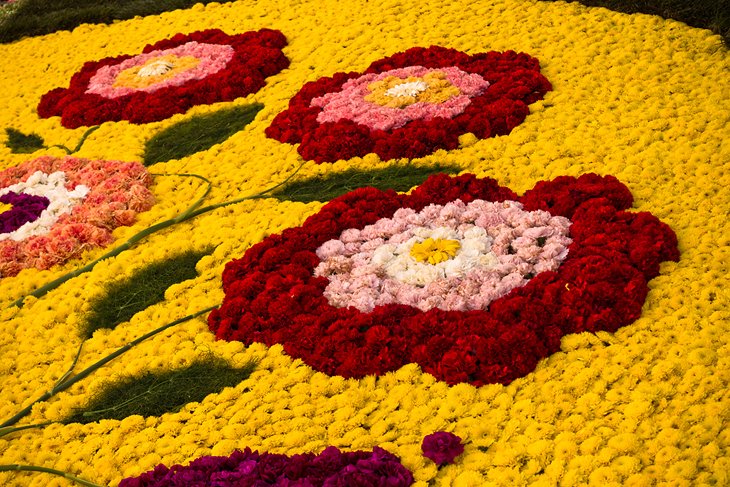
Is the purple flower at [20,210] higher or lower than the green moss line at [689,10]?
lower

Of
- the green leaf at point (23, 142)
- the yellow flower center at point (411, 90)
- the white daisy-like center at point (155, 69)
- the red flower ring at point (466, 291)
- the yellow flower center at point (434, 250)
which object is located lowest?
the green leaf at point (23, 142)

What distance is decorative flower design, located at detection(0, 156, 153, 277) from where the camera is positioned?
4898 millimetres

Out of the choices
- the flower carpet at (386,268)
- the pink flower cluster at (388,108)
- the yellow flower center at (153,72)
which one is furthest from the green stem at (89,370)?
the yellow flower center at (153,72)

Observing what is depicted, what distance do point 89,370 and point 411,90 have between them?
9.64 feet

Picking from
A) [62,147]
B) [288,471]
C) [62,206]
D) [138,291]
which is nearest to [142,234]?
[138,291]

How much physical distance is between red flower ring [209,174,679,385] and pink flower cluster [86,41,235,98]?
2.84 m

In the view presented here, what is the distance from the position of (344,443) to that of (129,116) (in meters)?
4.02

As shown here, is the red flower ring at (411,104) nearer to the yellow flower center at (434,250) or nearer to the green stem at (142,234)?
the green stem at (142,234)

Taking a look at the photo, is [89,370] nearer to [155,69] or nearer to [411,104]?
[411,104]

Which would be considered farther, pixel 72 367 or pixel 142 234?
pixel 142 234

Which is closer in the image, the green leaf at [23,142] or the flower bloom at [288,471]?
the flower bloom at [288,471]

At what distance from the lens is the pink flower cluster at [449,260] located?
152 inches

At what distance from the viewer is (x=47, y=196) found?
545 cm

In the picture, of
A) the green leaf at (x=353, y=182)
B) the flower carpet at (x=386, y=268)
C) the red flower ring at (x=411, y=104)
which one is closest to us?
the flower carpet at (x=386, y=268)
